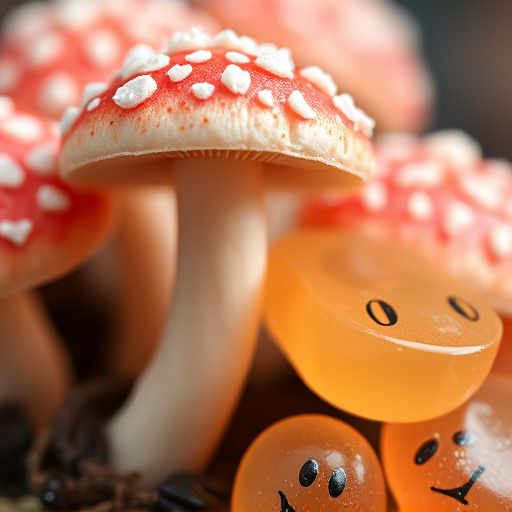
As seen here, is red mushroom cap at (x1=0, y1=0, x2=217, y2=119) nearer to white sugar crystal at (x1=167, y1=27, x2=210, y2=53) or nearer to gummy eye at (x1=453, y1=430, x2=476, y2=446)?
white sugar crystal at (x1=167, y1=27, x2=210, y2=53)

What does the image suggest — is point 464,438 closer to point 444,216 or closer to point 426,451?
point 426,451

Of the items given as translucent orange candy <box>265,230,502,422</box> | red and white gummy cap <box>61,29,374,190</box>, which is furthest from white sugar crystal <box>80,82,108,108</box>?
translucent orange candy <box>265,230,502,422</box>

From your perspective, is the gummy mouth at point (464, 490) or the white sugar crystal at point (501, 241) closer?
the gummy mouth at point (464, 490)

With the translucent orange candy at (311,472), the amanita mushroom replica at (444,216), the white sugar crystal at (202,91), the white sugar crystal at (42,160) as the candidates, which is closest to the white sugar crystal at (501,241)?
the amanita mushroom replica at (444,216)

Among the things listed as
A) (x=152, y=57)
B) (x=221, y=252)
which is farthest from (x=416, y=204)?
(x=152, y=57)

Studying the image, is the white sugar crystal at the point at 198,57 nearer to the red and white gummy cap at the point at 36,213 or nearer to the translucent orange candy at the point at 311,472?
the red and white gummy cap at the point at 36,213
